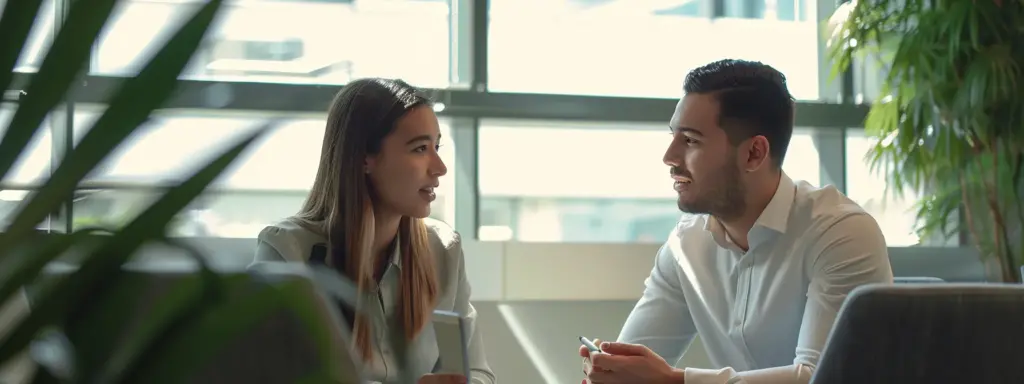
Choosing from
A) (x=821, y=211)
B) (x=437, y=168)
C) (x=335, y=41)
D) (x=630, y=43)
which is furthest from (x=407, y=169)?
(x=630, y=43)

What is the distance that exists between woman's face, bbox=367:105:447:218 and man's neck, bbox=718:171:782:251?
692 mm

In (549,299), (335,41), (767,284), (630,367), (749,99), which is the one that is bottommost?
(549,299)

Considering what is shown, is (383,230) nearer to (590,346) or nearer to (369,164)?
(369,164)

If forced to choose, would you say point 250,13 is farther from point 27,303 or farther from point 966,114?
point 27,303

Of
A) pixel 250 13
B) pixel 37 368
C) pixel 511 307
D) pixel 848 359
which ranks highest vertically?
pixel 250 13

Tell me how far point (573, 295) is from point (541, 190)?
1.61 feet

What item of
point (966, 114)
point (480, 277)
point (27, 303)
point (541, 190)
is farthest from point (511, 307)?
point (27, 303)

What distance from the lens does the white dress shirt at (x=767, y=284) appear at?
2.25 meters

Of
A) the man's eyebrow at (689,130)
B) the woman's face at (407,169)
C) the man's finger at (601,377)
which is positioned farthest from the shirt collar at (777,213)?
the woman's face at (407,169)

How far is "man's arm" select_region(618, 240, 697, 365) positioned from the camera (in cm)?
264

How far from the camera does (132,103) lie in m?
0.30

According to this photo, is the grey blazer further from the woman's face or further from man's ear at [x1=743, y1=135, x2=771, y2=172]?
man's ear at [x1=743, y1=135, x2=771, y2=172]

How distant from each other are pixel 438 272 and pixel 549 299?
1176 mm

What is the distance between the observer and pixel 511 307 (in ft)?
12.2
